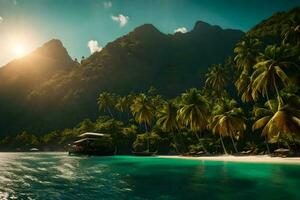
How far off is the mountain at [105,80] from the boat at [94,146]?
61254 millimetres

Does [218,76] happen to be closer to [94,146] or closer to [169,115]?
[169,115]

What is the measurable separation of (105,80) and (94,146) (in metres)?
85.5

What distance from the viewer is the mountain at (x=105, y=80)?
146 metres

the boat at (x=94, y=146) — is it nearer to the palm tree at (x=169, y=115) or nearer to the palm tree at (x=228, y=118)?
the palm tree at (x=169, y=115)

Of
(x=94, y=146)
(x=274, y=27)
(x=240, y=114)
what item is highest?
(x=274, y=27)

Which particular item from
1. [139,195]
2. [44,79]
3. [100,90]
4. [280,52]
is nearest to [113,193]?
[139,195]

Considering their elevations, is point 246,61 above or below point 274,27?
below

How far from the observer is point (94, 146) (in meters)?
75.8

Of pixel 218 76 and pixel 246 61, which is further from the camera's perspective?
pixel 218 76

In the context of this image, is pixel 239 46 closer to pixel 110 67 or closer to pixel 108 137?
pixel 108 137

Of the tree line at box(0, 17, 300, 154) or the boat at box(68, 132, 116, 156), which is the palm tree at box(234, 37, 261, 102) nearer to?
the tree line at box(0, 17, 300, 154)

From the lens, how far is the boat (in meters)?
75.6

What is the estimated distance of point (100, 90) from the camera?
153375 mm

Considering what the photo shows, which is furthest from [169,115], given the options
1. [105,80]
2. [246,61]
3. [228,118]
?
[105,80]
